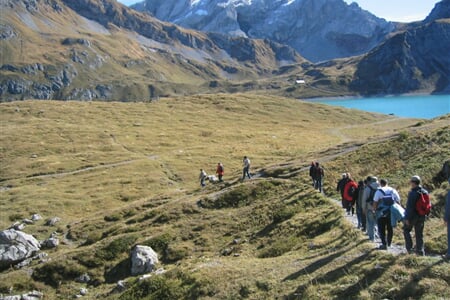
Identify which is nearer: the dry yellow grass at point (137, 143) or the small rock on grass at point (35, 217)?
the small rock on grass at point (35, 217)

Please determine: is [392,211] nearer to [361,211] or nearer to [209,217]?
[361,211]

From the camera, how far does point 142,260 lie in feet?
99.1

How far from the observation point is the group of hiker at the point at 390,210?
16.6m

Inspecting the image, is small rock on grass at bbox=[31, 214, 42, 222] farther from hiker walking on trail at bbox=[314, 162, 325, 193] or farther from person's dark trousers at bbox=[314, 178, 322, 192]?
hiker walking on trail at bbox=[314, 162, 325, 193]

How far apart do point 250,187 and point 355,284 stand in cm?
2555

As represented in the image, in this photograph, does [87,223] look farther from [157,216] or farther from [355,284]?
[355,284]

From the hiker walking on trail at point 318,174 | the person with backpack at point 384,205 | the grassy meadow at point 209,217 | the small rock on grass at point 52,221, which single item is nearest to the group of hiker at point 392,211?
the person with backpack at point 384,205

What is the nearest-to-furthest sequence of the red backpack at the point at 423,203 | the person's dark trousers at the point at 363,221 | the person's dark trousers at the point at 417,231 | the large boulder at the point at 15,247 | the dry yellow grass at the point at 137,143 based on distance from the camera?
the red backpack at the point at 423,203 < the person's dark trousers at the point at 417,231 < the person's dark trousers at the point at 363,221 < the large boulder at the point at 15,247 < the dry yellow grass at the point at 137,143

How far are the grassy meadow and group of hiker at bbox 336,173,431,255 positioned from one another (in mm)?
893

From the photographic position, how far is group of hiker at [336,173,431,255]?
16.6m

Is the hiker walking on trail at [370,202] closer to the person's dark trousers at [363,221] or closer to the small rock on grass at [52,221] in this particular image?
the person's dark trousers at [363,221]

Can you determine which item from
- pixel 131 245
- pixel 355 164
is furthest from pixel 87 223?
pixel 355 164

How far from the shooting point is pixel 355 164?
43.2 meters

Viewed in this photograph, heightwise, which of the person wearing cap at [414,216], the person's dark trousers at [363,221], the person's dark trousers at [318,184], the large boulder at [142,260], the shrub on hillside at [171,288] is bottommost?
the large boulder at [142,260]
